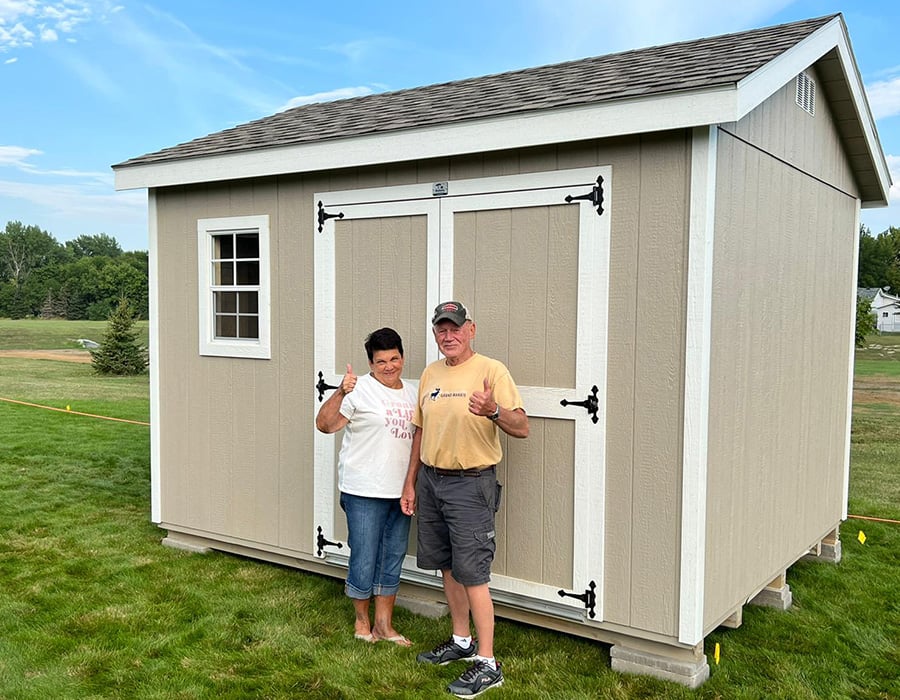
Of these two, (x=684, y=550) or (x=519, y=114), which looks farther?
(x=519, y=114)

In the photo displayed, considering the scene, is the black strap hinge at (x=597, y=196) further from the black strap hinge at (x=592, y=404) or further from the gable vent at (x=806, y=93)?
the gable vent at (x=806, y=93)

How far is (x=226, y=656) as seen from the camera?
3.95 meters

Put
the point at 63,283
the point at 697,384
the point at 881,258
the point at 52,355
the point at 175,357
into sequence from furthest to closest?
the point at 881,258
the point at 63,283
the point at 52,355
the point at 175,357
the point at 697,384

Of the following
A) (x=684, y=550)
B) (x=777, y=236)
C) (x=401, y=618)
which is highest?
(x=777, y=236)

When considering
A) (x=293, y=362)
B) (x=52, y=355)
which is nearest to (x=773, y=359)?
(x=293, y=362)

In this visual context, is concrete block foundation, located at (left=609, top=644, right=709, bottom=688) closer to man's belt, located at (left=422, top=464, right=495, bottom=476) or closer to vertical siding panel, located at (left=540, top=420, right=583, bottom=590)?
vertical siding panel, located at (left=540, top=420, right=583, bottom=590)

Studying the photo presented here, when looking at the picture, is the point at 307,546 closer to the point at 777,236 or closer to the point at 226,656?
the point at 226,656

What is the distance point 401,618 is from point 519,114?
265 cm

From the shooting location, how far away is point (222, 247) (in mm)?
5465

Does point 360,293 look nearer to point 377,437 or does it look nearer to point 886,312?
point 377,437

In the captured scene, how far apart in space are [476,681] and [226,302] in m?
3.00

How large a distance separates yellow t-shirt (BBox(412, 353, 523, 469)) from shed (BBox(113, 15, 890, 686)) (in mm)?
485

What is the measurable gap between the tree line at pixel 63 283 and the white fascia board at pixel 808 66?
38907 mm

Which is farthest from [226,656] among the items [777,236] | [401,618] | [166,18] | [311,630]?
[166,18]
